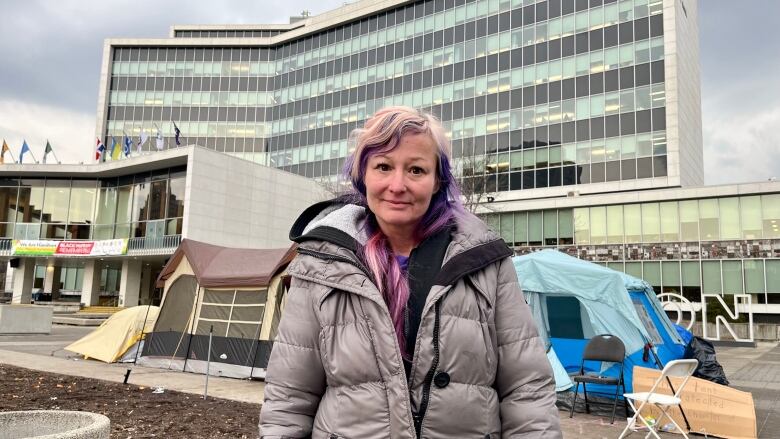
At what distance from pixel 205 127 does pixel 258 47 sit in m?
10.4

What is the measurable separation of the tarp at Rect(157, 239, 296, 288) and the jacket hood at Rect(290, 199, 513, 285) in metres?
9.70

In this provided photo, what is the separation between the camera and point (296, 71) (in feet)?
192

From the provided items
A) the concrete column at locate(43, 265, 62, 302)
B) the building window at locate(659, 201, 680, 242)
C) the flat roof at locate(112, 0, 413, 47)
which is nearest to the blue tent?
the building window at locate(659, 201, 680, 242)

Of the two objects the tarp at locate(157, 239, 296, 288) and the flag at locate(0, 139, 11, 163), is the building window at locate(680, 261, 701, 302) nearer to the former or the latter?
the tarp at locate(157, 239, 296, 288)

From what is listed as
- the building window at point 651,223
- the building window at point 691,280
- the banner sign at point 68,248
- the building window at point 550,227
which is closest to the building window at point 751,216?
the building window at point 691,280

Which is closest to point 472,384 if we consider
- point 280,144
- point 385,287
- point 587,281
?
point 385,287

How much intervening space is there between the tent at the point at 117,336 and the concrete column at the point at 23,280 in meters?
31.6

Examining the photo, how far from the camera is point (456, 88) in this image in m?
46.6

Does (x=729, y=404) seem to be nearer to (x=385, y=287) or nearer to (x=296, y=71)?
(x=385, y=287)

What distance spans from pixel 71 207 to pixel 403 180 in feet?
140

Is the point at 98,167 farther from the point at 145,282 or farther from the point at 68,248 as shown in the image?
→ the point at 145,282

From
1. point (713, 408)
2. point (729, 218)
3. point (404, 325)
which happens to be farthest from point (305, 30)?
point (404, 325)

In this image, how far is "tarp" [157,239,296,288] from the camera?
11.9m

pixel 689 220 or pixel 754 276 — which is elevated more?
pixel 689 220
